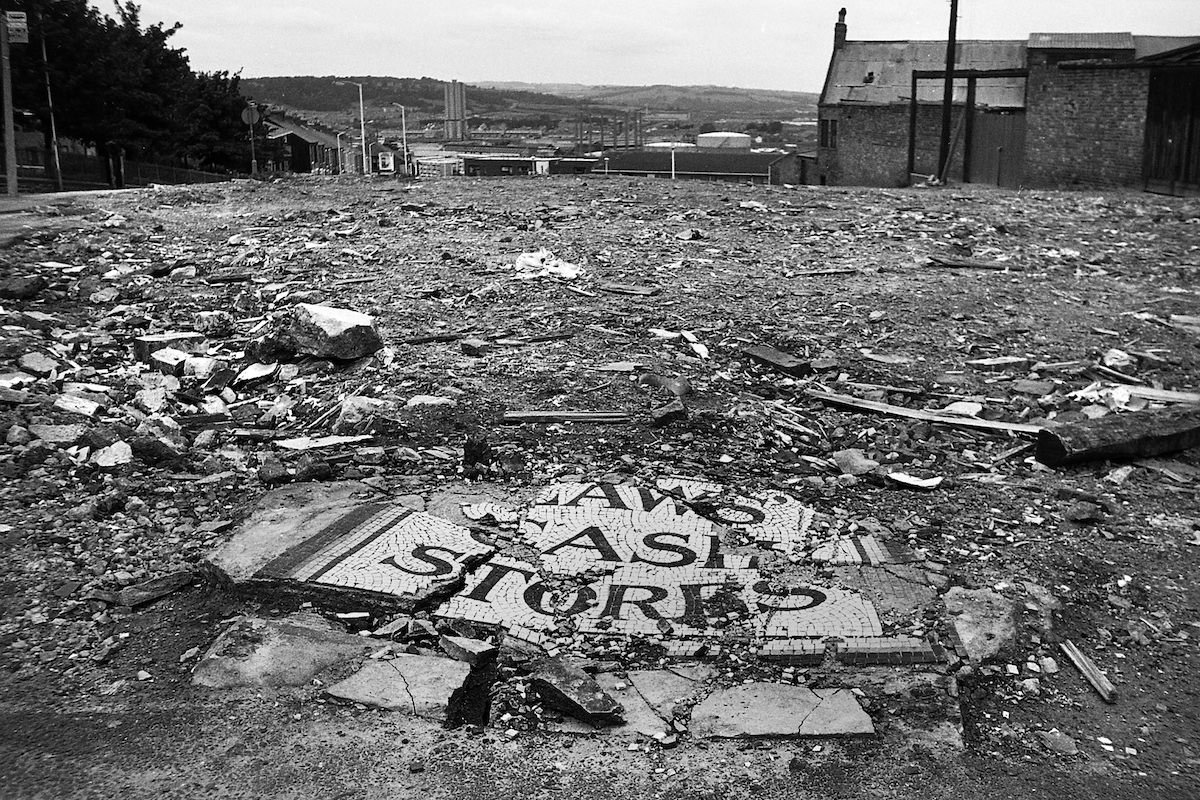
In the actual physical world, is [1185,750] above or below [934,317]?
below

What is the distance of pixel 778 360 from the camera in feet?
21.9

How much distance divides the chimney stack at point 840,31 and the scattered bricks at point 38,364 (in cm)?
3931

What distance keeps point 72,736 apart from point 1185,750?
12.0 ft

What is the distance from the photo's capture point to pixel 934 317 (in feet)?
25.5

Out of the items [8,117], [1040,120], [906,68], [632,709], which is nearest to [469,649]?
[632,709]

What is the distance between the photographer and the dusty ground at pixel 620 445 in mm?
3080

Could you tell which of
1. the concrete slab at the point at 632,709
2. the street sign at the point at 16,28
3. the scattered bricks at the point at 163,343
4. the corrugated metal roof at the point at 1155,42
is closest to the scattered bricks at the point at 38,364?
the scattered bricks at the point at 163,343

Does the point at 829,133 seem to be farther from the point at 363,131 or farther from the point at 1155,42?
the point at 363,131

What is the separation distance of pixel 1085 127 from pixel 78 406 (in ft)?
67.6

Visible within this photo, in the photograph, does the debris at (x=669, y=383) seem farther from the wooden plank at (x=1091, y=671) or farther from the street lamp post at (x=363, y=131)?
the street lamp post at (x=363, y=131)

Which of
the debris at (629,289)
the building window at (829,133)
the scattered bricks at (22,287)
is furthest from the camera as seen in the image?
the building window at (829,133)

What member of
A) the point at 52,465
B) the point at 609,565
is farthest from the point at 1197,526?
the point at 52,465

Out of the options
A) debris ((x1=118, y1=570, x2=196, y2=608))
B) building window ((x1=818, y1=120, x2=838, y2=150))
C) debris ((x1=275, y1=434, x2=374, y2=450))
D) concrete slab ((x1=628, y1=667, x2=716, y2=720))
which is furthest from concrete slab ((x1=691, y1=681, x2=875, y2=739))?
building window ((x1=818, y1=120, x2=838, y2=150))

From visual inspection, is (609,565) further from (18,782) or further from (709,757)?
(18,782)
